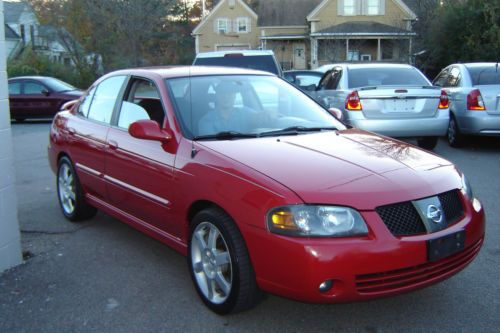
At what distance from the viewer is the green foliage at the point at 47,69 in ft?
94.8

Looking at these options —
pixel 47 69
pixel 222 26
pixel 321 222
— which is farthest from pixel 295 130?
pixel 222 26

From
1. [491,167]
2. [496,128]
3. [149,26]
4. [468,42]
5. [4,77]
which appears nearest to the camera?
[4,77]

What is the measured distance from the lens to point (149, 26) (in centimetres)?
3700

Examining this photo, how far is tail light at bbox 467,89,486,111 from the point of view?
365 inches

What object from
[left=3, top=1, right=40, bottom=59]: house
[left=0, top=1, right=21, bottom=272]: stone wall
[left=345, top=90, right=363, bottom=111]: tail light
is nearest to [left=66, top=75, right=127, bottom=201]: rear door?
[left=0, top=1, right=21, bottom=272]: stone wall

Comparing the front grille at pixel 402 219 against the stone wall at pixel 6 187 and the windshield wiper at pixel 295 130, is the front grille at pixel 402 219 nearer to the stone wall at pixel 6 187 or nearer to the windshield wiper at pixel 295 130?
the windshield wiper at pixel 295 130

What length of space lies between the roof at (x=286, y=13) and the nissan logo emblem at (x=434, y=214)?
43589 mm

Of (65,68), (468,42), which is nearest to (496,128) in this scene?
(468,42)

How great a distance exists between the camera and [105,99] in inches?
211

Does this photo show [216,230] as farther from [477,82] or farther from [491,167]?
[477,82]

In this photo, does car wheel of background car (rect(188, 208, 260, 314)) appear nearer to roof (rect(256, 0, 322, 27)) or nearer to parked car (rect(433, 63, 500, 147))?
parked car (rect(433, 63, 500, 147))

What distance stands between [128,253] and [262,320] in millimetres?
1769

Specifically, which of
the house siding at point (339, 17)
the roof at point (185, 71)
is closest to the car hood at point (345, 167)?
the roof at point (185, 71)

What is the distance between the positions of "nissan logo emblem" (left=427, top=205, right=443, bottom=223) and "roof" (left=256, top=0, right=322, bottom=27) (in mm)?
43589
